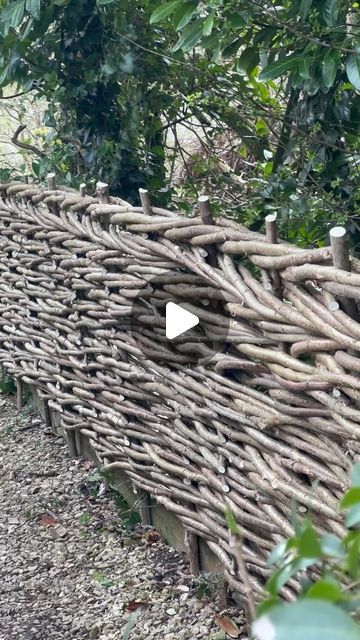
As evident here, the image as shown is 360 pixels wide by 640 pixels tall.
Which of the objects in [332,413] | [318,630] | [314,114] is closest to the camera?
[318,630]

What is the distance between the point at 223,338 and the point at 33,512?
1.76m

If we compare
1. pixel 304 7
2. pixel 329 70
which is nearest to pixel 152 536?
pixel 329 70

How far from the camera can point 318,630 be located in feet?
1.25

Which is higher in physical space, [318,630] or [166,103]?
[166,103]

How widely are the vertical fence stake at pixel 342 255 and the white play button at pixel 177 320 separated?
0.83 metres

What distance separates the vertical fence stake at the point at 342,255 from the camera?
6.09 ft

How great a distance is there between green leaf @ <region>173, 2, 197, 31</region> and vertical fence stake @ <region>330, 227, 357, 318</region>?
1045mm

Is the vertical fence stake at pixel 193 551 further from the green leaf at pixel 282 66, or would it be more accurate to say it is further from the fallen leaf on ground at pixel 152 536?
the green leaf at pixel 282 66

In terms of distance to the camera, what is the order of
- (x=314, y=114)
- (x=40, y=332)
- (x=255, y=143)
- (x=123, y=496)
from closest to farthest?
(x=314, y=114) < (x=123, y=496) < (x=255, y=143) < (x=40, y=332)

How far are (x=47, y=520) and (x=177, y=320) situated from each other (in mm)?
1396

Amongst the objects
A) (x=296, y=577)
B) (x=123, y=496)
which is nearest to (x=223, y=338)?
(x=296, y=577)

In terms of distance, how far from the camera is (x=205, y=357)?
2.72 meters

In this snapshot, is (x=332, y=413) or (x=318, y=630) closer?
(x=318, y=630)

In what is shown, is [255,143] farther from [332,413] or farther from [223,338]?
[332,413]
